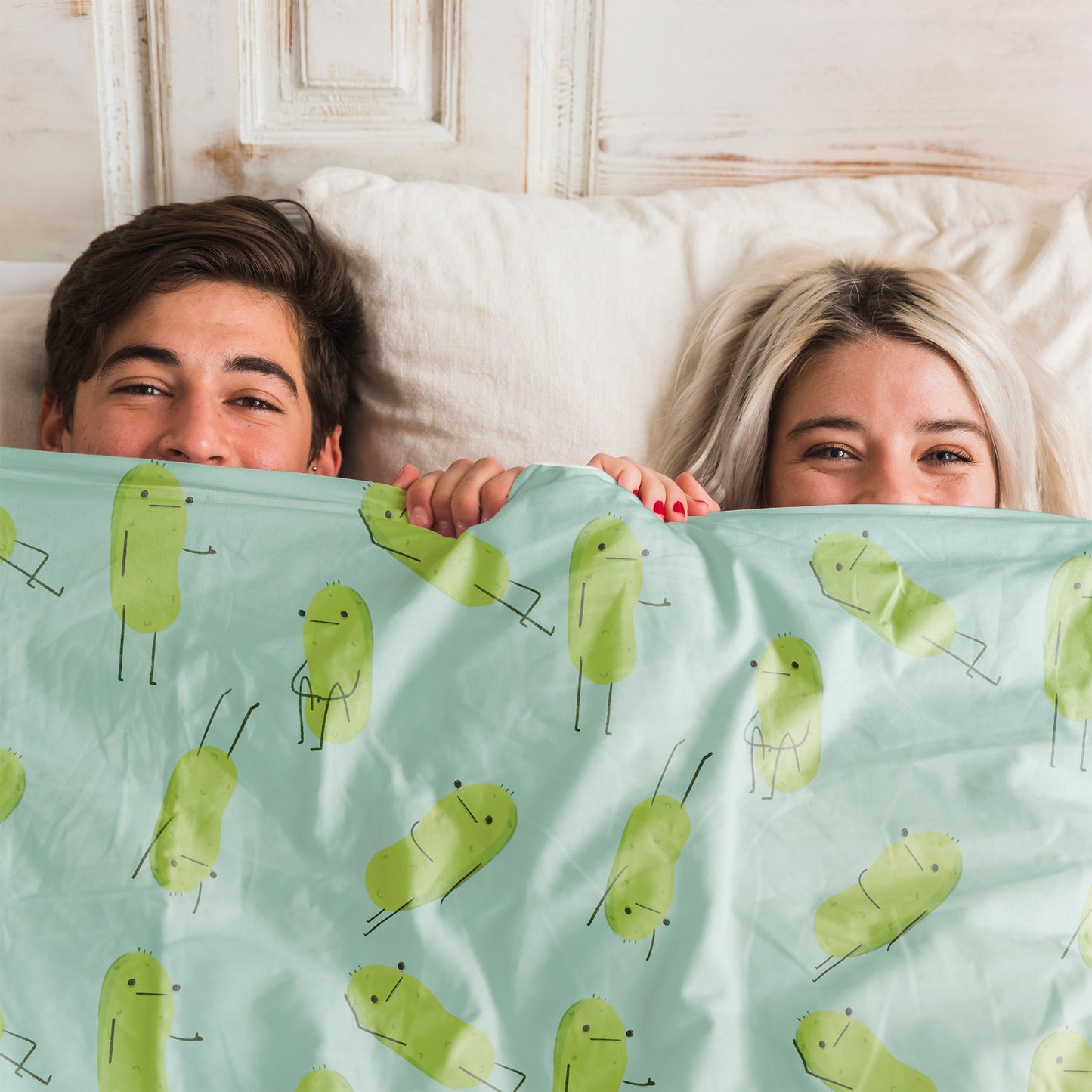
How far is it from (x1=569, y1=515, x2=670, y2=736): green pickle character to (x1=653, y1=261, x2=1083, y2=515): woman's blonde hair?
0.37m

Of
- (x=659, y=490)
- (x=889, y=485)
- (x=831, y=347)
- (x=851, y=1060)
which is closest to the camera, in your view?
(x=851, y=1060)

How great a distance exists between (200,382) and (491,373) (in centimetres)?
31

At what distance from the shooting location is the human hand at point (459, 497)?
76 cm

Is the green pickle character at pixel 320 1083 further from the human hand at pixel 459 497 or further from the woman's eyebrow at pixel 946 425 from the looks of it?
the woman's eyebrow at pixel 946 425

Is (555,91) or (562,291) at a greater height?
(555,91)

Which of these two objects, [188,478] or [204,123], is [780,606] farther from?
[204,123]

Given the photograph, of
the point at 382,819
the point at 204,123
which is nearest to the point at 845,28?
the point at 204,123

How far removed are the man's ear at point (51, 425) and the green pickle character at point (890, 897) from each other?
3.03 feet

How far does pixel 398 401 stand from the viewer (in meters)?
1.09

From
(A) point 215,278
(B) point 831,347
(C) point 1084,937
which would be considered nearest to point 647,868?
(C) point 1084,937

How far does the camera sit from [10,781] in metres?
0.66

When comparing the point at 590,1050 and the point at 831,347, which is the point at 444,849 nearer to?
the point at 590,1050

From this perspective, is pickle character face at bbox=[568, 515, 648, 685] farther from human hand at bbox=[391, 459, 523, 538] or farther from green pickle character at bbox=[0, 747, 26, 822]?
green pickle character at bbox=[0, 747, 26, 822]

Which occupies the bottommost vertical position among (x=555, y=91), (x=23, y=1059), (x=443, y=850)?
(x=23, y=1059)
